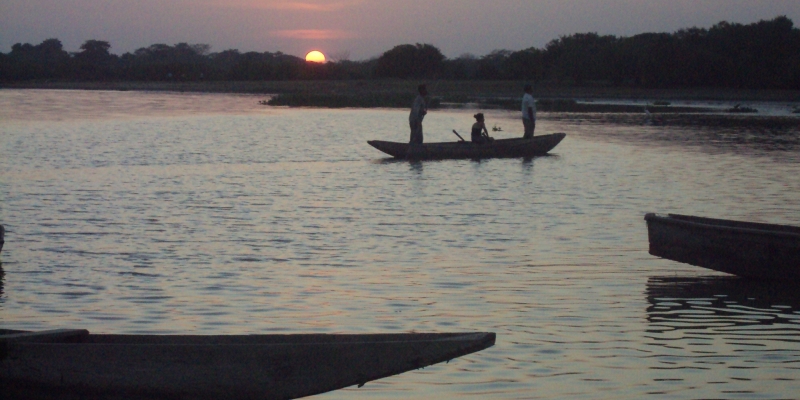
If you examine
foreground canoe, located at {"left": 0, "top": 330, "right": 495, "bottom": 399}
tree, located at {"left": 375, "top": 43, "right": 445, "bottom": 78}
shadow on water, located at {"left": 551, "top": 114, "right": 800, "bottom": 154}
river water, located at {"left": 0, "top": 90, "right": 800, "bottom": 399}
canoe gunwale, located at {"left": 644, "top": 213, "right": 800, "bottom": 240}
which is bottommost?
river water, located at {"left": 0, "top": 90, "right": 800, "bottom": 399}

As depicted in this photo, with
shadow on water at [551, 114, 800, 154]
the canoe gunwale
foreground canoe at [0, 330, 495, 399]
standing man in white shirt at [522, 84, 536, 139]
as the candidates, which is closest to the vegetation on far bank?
shadow on water at [551, 114, 800, 154]

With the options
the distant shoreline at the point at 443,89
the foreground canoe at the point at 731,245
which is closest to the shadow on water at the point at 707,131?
the distant shoreline at the point at 443,89

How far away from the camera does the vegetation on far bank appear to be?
234ft

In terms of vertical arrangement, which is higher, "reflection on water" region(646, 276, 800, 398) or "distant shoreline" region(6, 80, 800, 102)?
"distant shoreline" region(6, 80, 800, 102)

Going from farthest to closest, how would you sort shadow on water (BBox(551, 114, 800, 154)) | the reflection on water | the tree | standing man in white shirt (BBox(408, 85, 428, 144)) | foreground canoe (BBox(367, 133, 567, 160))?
1. the tree
2. shadow on water (BBox(551, 114, 800, 154))
3. foreground canoe (BBox(367, 133, 567, 160))
4. standing man in white shirt (BBox(408, 85, 428, 144))
5. the reflection on water

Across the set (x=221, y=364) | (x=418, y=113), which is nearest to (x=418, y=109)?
(x=418, y=113)

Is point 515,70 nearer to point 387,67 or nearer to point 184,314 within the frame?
point 387,67

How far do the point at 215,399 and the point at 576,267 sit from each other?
6.06m

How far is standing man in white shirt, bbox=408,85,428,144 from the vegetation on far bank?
48.4 m

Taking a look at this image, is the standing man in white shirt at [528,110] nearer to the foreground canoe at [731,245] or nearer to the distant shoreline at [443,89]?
the foreground canoe at [731,245]

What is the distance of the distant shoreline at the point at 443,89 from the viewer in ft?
227

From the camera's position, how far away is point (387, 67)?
104m

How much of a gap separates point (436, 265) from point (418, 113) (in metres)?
13.1

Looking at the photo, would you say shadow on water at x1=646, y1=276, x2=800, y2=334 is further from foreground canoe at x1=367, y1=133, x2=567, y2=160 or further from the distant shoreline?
the distant shoreline
